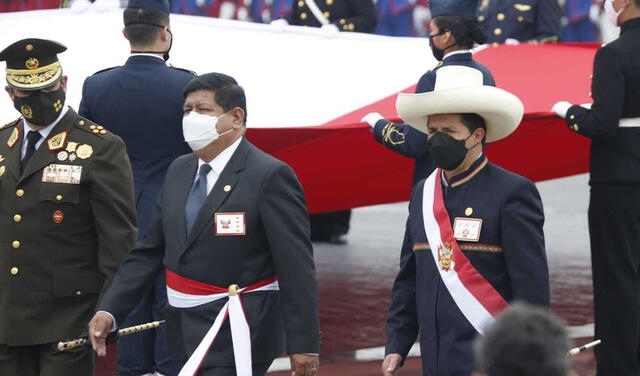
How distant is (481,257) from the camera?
13.2ft

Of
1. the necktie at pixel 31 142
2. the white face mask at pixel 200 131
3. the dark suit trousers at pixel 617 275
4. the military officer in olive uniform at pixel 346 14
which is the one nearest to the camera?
the white face mask at pixel 200 131

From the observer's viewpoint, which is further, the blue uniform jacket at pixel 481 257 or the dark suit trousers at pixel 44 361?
the dark suit trousers at pixel 44 361

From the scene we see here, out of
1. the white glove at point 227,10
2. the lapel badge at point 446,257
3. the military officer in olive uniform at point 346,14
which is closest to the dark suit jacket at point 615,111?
the lapel badge at point 446,257

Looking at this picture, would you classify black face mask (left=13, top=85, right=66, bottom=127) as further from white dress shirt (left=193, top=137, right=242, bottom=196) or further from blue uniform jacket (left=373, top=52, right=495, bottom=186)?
blue uniform jacket (left=373, top=52, right=495, bottom=186)

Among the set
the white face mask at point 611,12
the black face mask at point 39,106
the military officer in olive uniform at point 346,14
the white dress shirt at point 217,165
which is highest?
the military officer in olive uniform at point 346,14

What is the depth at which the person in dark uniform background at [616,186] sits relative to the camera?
18.6ft

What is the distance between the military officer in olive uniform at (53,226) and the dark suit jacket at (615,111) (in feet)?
6.89

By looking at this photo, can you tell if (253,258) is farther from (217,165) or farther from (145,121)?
(145,121)

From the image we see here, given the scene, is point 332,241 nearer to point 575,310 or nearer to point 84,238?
point 575,310

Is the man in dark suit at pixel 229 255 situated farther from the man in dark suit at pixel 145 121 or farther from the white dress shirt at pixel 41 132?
the man in dark suit at pixel 145 121

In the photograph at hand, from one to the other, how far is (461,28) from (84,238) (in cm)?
210

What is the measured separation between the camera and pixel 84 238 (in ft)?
15.3

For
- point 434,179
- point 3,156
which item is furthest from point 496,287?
point 3,156

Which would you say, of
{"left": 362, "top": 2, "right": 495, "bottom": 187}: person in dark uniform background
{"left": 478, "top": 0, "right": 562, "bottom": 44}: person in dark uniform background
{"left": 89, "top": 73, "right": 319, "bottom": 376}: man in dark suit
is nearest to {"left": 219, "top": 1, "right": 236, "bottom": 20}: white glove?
{"left": 478, "top": 0, "right": 562, "bottom": 44}: person in dark uniform background
